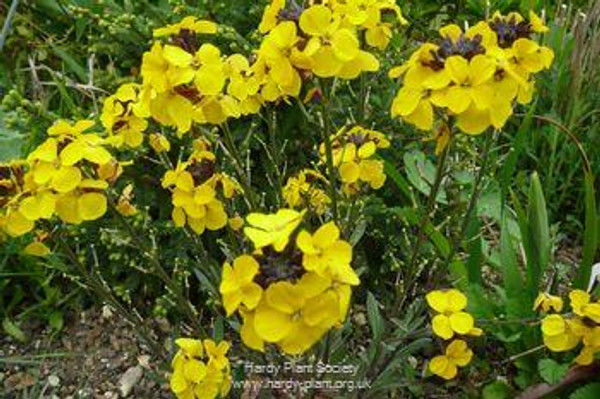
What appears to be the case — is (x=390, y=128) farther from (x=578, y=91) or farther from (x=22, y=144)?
(x=22, y=144)

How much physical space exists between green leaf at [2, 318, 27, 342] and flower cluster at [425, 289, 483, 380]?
1175 millimetres

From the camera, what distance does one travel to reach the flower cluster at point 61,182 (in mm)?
1339

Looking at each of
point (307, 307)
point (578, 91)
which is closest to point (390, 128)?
Answer: point (578, 91)

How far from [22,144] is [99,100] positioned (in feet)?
0.78

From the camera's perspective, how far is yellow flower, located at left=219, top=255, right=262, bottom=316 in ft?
3.69

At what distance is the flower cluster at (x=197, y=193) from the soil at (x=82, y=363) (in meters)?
0.73

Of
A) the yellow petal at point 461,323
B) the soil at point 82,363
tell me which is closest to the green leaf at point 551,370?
the yellow petal at point 461,323

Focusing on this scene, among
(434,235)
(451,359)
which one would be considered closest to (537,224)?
(434,235)

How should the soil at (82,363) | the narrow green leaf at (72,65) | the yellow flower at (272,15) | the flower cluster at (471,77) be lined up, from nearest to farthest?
the flower cluster at (471,77), the yellow flower at (272,15), the soil at (82,363), the narrow green leaf at (72,65)

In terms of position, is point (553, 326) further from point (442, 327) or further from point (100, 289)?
point (100, 289)

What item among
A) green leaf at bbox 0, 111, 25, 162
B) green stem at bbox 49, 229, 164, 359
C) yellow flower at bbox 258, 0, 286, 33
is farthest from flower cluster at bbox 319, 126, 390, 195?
green leaf at bbox 0, 111, 25, 162

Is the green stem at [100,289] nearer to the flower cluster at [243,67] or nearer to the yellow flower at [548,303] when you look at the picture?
the flower cluster at [243,67]

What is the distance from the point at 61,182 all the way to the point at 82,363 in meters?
1.09

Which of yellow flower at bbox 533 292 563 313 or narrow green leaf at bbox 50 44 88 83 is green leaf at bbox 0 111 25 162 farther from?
yellow flower at bbox 533 292 563 313
